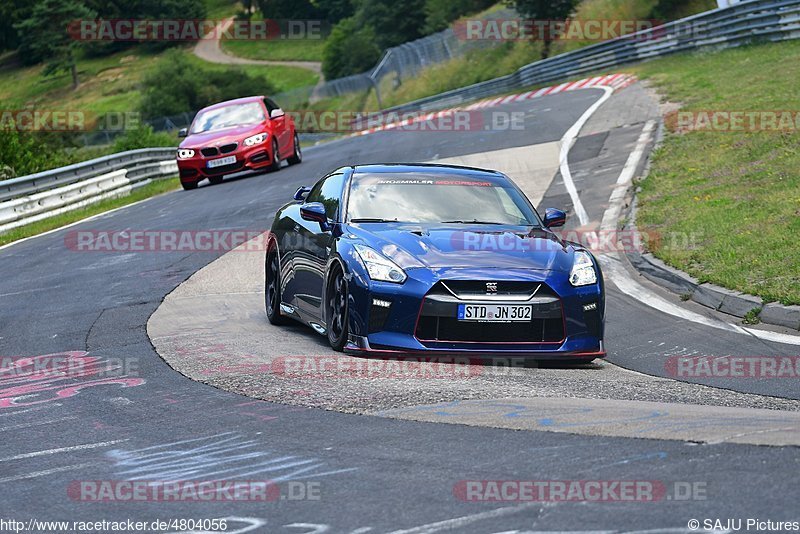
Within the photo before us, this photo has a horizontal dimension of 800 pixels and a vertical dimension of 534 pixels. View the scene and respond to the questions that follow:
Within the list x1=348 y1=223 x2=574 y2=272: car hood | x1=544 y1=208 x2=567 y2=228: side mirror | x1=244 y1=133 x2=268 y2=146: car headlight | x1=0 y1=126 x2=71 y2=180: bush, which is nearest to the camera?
x1=348 y1=223 x2=574 y2=272: car hood

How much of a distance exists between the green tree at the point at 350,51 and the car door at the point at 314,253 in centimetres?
8207

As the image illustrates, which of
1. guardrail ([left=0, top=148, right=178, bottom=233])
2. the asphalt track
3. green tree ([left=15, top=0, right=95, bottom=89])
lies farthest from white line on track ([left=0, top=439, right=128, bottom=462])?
green tree ([left=15, top=0, right=95, bottom=89])

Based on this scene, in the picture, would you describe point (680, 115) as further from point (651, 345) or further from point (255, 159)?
point (651, 345)

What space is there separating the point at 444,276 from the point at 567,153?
1455 cm

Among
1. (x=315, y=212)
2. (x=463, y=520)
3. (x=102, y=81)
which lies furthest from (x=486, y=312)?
(x=102, y=81)

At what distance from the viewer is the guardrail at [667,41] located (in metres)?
32.6

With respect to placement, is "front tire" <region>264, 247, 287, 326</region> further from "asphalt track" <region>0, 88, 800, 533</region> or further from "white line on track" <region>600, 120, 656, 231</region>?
"white line on track" <region>600, 120, 656, 231</region>

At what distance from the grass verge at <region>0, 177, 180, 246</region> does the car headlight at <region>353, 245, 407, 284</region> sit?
12.4 m

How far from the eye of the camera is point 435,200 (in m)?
9.80

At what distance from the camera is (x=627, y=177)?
18703mm

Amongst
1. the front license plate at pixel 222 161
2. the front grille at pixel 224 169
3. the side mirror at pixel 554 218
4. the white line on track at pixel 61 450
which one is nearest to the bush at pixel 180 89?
the front grille at pixel 224 169

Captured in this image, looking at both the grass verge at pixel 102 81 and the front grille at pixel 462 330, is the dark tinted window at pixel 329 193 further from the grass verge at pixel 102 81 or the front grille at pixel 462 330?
the grass verge at pixel 102 81

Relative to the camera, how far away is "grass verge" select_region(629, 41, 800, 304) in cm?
1167

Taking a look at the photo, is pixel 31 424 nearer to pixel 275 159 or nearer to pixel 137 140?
pixel 275 159
